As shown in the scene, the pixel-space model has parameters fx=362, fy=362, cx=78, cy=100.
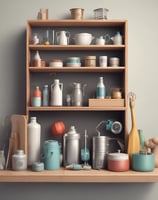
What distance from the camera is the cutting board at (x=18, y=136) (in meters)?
2.33

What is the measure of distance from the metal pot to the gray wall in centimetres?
33

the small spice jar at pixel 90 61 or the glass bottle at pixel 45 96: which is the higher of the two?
the small spice jar at pixel 90 61

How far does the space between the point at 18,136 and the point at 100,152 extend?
0.55 metres

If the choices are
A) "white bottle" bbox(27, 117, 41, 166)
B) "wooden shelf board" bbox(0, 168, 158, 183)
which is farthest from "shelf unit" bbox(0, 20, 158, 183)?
"white bottle" bbox(27, 117, 41, 166)

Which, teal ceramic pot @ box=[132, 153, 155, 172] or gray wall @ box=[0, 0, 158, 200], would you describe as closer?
teal ceramic pot @ box=[132, 153, 155, 172]

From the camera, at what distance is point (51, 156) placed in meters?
2.29

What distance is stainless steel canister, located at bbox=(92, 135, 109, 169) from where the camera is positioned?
2.34 meters

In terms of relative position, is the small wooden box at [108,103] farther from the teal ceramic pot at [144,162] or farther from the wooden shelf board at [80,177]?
the wooden shelf board at [80,177]

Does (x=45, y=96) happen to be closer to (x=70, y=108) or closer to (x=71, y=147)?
(x=70, y=108)

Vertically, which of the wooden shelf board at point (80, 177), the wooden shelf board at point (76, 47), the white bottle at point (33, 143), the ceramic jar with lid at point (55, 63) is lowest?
the wooden shelf board at point (80, 177)

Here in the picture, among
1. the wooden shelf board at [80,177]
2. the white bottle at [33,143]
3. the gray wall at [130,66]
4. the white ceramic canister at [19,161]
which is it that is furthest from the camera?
the gray wall at [130,66]

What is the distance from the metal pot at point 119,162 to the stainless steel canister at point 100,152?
9 centimetres

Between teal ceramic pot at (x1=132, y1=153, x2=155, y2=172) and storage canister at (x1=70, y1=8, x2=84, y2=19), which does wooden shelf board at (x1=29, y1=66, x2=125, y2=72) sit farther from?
teal ceramic pot at (x1=132, y1=153, x2=155, y2=172)

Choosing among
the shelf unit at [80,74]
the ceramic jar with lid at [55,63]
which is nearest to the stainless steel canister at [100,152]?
the shelf unit at [80,74]
